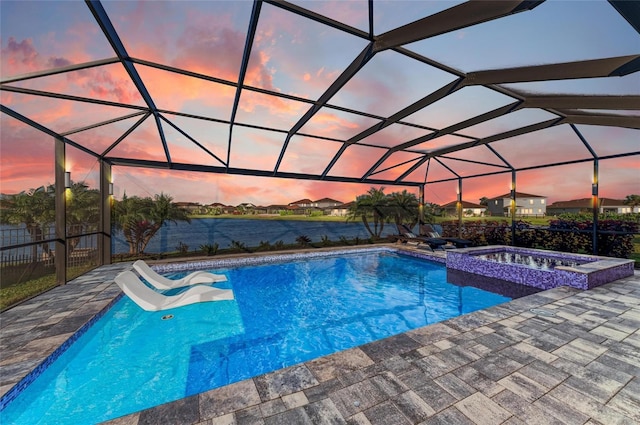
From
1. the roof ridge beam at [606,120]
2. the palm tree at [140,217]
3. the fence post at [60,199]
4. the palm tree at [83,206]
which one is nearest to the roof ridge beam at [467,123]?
the roof ridge beam at [606,120]

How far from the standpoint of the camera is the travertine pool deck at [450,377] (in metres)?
2.05

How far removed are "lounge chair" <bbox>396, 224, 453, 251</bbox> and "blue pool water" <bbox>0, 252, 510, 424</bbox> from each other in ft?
10.1

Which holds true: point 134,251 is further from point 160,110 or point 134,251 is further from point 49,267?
point 160,110

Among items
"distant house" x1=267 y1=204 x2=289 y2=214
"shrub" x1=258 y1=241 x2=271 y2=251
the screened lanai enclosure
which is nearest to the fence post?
the screened lanai enclosure

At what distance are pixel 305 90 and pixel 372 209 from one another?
11993mm

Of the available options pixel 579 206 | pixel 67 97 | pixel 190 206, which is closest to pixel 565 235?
pixel 67 97

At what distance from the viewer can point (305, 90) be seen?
231 inches

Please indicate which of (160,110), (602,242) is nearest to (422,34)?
(160,110)

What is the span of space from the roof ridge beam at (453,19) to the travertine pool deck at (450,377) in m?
4.24

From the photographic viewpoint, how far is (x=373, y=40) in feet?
13.9

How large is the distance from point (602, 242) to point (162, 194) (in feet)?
56.5

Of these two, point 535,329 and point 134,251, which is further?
point 134,251

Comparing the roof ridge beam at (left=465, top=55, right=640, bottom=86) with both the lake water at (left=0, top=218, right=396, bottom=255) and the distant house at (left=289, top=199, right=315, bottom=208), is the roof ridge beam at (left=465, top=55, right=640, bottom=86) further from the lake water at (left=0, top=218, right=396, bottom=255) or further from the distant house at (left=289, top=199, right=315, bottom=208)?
the distant house at (left=289, top=199, right=315, bottom=208)

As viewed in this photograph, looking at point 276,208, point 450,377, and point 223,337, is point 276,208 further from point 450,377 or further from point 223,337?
point 450,377
